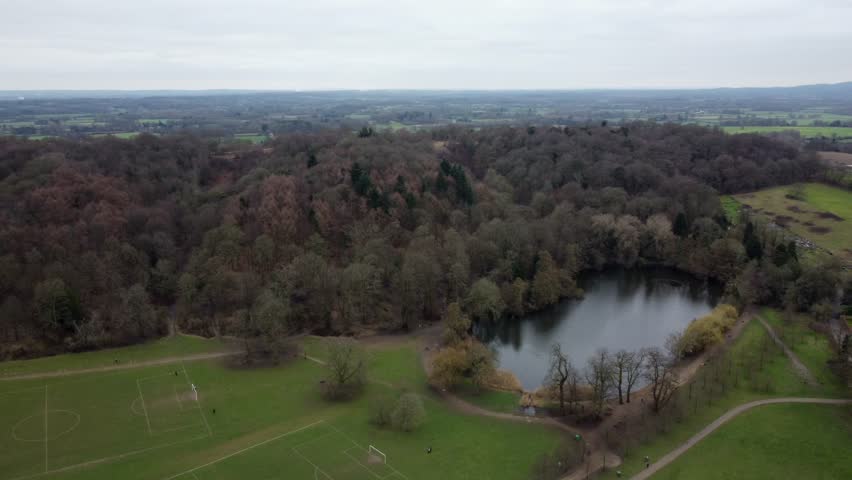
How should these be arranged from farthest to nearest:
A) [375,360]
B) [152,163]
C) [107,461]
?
[152,163], [375,360], [107,461]

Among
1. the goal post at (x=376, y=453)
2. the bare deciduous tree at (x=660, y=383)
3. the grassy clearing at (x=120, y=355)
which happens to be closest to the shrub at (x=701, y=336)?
the bare deciduous tree at (x=660, y=383)

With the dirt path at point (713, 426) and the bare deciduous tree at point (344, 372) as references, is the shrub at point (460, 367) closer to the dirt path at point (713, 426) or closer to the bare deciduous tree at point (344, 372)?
the bare deciduous tree at point (344, 372)

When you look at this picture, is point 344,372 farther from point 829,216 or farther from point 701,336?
point 829,216

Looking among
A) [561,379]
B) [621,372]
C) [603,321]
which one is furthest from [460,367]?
[603,321]

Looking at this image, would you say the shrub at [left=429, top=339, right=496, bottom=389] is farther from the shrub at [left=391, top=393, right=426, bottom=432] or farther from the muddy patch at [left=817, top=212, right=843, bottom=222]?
the muddy patch at [left=817, top=212, right=843, bottom=222]

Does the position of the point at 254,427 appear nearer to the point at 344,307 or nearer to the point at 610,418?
the point at 344,307

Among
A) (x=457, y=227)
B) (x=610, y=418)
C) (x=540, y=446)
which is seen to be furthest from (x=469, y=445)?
(x=457, y=227)

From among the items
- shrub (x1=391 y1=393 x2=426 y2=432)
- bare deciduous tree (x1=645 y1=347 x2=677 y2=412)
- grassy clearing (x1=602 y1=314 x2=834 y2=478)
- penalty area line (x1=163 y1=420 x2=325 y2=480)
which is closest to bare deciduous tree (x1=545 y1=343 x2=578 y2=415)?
grassy clearing (x1=602 y1=314 x2=834 y2=478)
